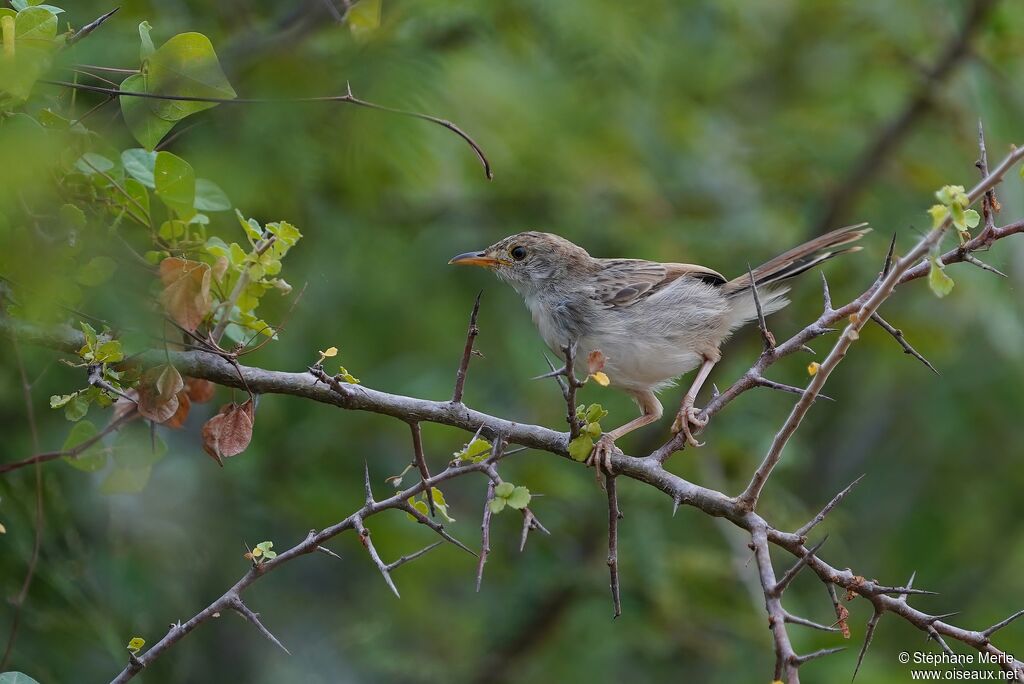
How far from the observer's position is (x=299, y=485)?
6344 millimetres

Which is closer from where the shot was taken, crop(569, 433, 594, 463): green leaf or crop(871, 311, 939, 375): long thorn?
crop(871, 311, 939, 375): long thorn

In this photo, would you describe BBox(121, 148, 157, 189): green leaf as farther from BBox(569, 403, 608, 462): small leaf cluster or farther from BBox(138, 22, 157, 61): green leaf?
BBox(569, 403, 608, 462): small leaf cluster

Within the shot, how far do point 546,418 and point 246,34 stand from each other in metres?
2.92

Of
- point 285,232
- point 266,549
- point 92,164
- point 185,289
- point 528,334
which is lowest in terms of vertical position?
point 528,334

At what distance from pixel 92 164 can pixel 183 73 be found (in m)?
0.48

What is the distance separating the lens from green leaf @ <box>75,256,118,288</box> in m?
2.93

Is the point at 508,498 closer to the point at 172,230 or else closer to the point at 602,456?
the point at 602,456

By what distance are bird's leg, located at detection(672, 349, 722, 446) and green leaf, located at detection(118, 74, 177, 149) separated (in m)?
1.92

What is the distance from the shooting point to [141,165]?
3.36 metres

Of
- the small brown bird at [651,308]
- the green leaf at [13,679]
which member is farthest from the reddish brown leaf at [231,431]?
the small brown bird at [651,308]

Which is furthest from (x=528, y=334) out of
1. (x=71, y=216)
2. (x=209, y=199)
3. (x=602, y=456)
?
(x=71, y=216)

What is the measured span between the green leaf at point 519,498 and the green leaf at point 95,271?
134 centimetres

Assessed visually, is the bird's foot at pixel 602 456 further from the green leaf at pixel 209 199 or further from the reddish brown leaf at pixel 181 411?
the green leaf at pixel 209 199

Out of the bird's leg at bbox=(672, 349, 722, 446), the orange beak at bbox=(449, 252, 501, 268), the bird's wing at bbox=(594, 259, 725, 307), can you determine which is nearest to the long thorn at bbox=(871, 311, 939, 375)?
the bird's leg at bbox=(672, 349, 722, 446)
